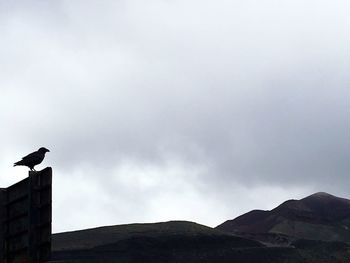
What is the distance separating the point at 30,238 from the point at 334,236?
98.3 meters

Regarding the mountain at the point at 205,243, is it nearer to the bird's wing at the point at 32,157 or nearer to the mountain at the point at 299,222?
the mountain at the point at 299,222

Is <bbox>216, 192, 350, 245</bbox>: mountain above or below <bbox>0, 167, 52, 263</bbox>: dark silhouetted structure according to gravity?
above

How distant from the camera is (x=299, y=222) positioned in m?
110

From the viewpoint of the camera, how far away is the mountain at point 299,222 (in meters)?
104

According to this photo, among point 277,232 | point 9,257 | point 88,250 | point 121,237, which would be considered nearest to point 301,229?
point 277,232

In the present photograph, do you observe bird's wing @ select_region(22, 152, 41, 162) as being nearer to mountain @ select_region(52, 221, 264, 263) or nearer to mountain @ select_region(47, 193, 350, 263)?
mountain @ select_region(47, 193, 350, 263)

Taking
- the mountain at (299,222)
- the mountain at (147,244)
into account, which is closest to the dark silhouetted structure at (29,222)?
the mountain at (147,244)

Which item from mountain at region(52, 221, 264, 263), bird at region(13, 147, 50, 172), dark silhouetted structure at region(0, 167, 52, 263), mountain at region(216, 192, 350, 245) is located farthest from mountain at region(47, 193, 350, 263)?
dark silhouetted structure at region(0, 167, 52, 263)

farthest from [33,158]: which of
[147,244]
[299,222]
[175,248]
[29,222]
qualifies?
[299,222]

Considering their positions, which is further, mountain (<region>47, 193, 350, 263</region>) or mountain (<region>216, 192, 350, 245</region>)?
mountain (<region>216, 192, 350, 245</region>)

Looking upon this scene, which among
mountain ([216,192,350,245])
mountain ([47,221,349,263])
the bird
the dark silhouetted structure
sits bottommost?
the dark silhouetted structure

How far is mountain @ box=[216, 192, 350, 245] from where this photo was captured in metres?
104

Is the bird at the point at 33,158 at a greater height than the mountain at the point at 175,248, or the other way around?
the mountain at the point at 175,248

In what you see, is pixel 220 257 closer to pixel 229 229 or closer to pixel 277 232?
pixel 277 232
